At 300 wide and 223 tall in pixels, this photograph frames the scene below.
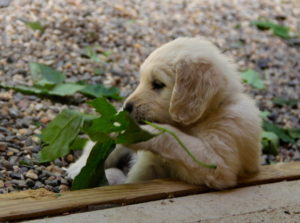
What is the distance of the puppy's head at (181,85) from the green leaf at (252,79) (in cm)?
310

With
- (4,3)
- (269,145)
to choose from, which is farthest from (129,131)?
(4,3)

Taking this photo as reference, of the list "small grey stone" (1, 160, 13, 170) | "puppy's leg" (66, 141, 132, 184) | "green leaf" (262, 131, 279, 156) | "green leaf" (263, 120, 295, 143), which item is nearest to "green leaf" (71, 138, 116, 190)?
"puppy's leg" (66, 141, 132, 184)

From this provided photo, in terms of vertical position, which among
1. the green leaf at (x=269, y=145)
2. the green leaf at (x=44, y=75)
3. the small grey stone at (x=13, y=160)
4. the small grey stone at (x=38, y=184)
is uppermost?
the green leaf at (x=44, y=75)

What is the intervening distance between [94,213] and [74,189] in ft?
2.09

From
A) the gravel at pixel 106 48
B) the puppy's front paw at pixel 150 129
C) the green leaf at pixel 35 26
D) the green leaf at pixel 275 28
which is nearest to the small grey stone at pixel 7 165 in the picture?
the gravel at pixel 106 48

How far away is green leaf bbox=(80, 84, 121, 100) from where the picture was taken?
19.4ft

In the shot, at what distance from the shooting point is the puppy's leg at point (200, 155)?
3.82m

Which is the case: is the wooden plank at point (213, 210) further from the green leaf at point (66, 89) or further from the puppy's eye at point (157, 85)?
the green leaf at point (66, 89)

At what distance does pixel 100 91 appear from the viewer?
6047mm

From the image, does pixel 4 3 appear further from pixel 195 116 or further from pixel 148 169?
pixel 195 116

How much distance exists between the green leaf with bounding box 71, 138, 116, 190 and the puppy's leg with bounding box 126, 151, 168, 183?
38 centimetres

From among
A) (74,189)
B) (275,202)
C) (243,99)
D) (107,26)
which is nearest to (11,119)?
(74,189)

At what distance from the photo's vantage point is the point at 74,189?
395 cm

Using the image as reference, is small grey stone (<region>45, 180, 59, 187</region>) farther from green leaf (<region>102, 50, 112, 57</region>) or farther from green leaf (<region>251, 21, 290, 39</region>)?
green leaf (<region>251, 21, 290, 39</region>)
